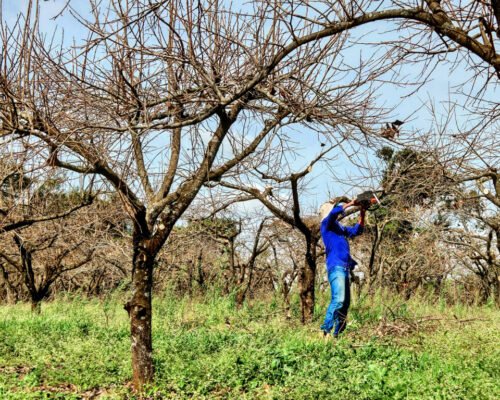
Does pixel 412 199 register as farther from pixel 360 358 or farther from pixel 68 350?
pixel 68 350

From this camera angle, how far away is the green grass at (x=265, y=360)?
187 inches

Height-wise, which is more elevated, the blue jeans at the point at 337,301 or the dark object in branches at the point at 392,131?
the dark object in branches at the point at 392,131

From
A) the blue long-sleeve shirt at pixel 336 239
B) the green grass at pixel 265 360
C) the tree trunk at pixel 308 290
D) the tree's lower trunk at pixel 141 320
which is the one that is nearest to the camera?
the green grass at pixel 265 360

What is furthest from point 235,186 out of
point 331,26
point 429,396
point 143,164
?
point 331,26

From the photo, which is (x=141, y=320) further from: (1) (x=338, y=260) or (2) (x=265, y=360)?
(1) (x=338, y=260)

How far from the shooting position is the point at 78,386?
5.54m

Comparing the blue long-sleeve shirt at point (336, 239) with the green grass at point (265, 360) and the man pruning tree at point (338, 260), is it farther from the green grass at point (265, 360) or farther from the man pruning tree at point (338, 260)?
the green grass at point (265, 360)

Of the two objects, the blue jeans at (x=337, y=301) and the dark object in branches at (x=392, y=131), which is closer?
the dark object in branches at (x=392, y=131)

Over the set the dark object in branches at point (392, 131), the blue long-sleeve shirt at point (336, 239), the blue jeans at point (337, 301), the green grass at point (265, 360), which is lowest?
the green grass at point (265, 360)

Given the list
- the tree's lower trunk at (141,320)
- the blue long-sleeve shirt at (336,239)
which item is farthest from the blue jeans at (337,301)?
the tree's lower trunk at (141,320)

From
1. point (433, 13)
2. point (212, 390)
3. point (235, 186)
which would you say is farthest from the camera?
point (235, 186)

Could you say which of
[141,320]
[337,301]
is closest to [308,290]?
[337,301]

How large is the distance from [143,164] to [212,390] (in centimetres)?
249

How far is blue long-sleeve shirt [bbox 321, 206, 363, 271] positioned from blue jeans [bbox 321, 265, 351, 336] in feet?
0.34
